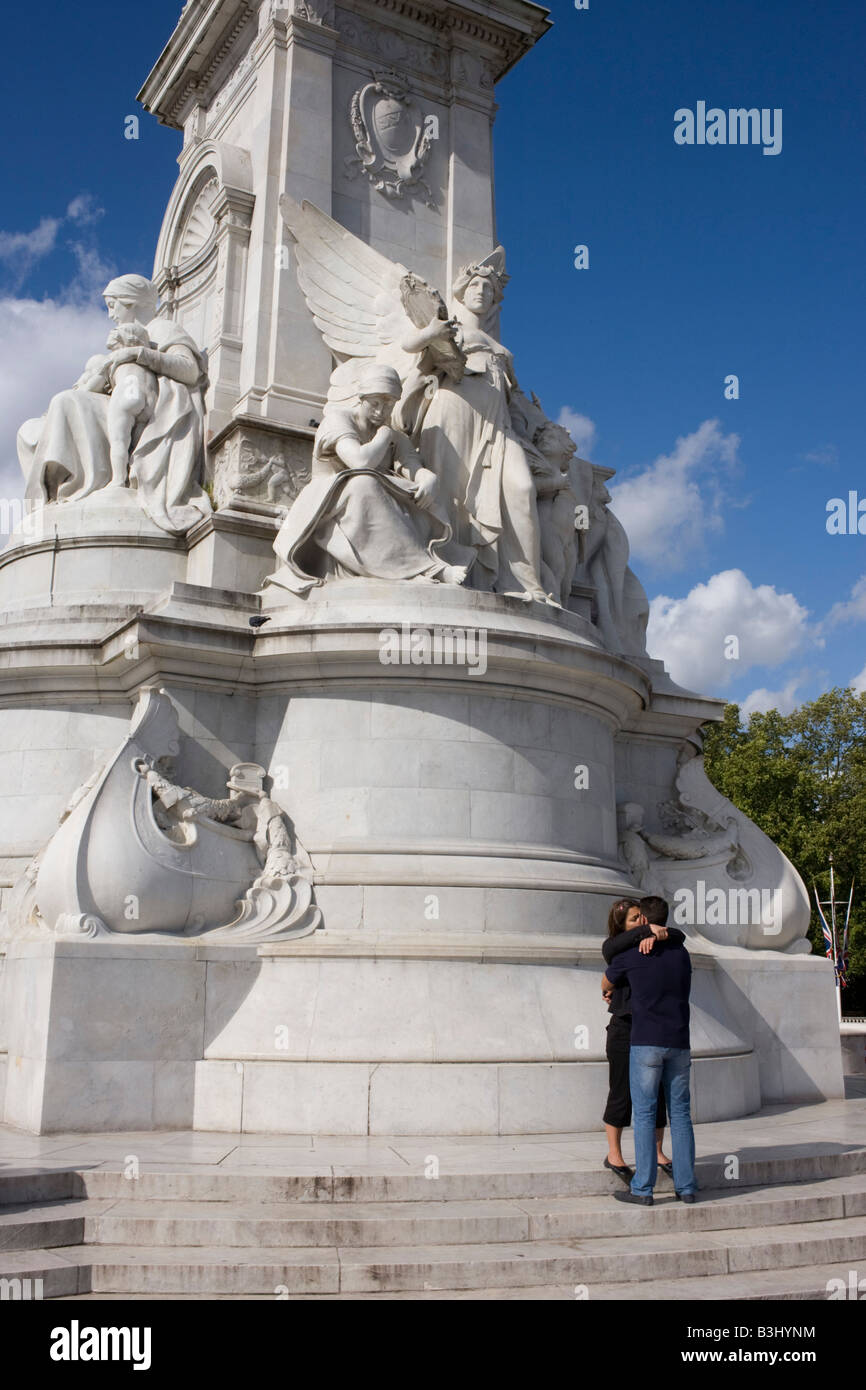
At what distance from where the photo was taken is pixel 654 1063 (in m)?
8.00

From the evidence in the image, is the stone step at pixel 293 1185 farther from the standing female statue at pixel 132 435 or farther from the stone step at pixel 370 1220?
the standing female statue at pixel 132 435

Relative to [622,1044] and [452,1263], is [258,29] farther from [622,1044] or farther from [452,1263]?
[452,1263]

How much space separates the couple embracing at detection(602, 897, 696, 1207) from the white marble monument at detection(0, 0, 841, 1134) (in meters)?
1.97

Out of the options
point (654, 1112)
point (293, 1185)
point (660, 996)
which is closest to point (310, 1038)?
point (293, 1185)

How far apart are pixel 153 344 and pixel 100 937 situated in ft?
27.9

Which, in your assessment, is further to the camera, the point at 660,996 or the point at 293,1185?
the point at 660,996

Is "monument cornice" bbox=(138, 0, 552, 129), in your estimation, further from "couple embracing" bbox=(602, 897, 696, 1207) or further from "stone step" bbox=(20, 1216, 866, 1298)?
"stone step" bbox=(20, 1216, 866, 1298)

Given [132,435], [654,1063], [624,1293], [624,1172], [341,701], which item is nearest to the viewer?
[624,1293]

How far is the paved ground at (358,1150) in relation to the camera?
332 inches

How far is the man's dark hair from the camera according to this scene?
330 inches

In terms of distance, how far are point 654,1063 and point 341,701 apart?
5.31 m

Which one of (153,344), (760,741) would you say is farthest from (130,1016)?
(760,741)

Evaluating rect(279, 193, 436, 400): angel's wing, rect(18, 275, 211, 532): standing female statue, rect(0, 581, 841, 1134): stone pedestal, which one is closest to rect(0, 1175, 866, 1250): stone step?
rect(0, 581, 841, 1134): stone pedestal

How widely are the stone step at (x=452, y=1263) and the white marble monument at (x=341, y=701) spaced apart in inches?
110
